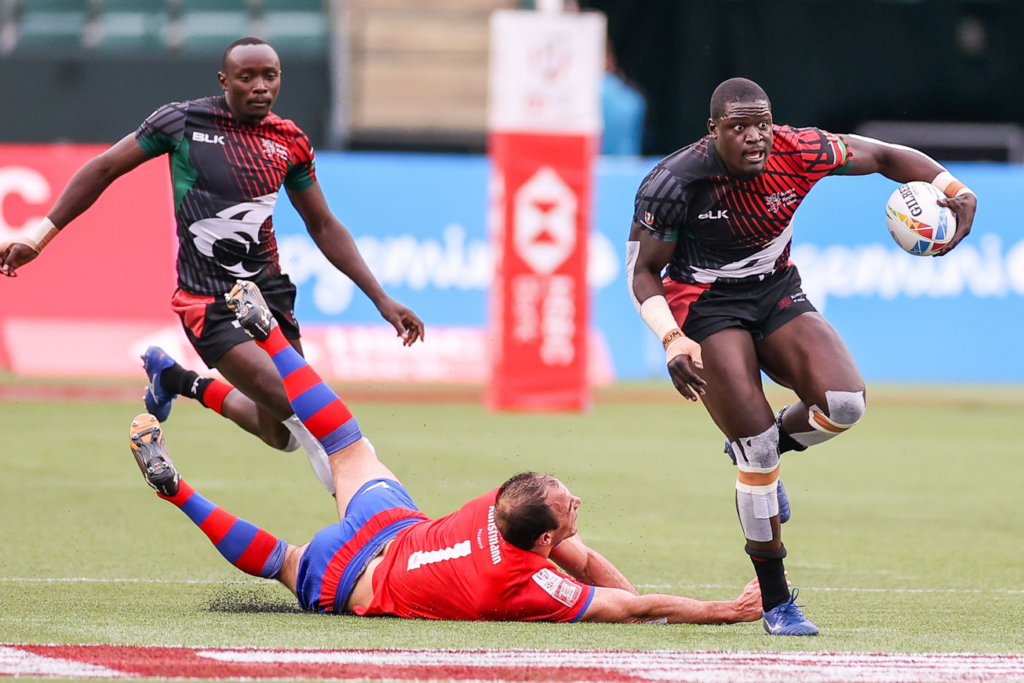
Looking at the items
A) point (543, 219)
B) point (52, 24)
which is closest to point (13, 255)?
point (543, 219)

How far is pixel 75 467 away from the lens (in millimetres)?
10562

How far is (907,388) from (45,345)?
31.6 ft

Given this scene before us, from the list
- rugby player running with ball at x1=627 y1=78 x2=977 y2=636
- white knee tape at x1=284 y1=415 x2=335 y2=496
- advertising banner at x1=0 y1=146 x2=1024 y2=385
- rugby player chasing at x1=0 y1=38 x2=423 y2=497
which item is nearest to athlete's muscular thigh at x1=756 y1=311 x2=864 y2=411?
rugby player running with ball at x1=627 y1=78 x2=977 y2=636

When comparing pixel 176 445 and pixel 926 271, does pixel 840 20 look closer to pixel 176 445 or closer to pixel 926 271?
pixel 926 271

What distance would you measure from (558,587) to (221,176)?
2.78 meters

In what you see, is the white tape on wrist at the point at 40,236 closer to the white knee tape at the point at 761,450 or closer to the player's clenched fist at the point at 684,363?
the player's clenched fist at the point at 684,363

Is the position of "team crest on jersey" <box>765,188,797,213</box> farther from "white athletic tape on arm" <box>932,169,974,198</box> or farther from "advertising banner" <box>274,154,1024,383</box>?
"advertising banner" <box>274,154,1024,383</box>

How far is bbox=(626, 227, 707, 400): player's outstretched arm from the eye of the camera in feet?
19.2

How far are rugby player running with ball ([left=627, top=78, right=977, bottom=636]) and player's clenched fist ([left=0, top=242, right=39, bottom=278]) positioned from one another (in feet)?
9.17

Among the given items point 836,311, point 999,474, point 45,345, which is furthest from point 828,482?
point 45,345

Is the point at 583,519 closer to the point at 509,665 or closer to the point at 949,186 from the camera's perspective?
the point at 949,186

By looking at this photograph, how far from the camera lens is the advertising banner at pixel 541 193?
47.5ft

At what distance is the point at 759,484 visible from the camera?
6.20 m

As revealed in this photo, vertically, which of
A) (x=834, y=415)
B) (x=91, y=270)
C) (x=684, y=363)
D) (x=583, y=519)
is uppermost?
(x=684, y=363)
